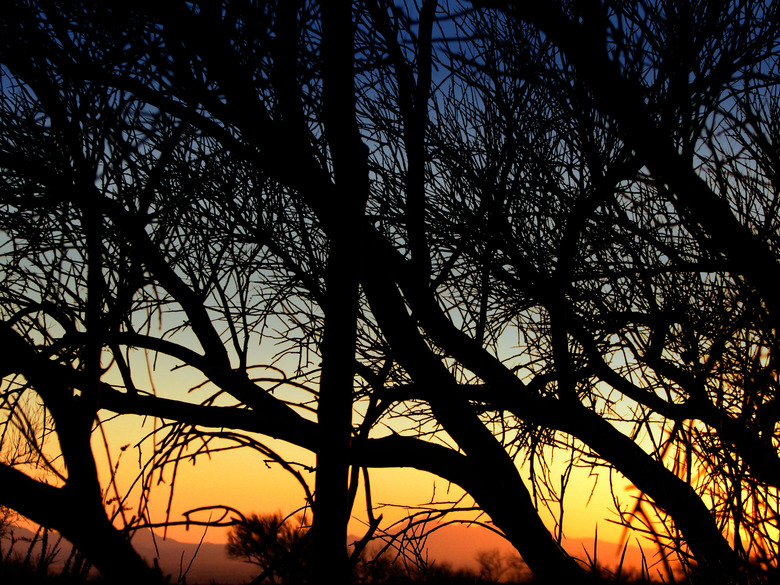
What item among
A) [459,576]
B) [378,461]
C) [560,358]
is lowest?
[459,576]

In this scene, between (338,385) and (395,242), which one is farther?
(395,242)

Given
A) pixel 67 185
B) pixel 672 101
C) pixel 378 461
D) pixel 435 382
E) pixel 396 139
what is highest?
pixel 396 139

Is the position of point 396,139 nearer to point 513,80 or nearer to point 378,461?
point 513,80

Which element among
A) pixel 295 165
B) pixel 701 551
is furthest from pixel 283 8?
pixel 701 551

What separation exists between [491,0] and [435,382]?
5.49 ft

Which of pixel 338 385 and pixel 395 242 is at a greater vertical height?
pixel 395 242

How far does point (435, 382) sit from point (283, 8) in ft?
5.71

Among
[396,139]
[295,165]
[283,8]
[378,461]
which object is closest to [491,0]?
[283,8]

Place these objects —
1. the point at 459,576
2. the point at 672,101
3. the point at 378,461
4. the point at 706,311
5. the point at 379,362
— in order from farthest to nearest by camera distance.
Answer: the point at 379,362, the point at 459,576, the point at 706,311, the point at 378,461, the point at 672,101

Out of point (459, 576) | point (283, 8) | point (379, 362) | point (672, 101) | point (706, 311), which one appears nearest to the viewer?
point (283, 8)

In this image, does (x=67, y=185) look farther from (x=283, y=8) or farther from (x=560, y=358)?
(x=560, y=358)

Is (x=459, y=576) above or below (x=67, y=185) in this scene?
below

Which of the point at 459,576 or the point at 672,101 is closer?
the point at 672,101

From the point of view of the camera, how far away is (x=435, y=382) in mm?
2607
